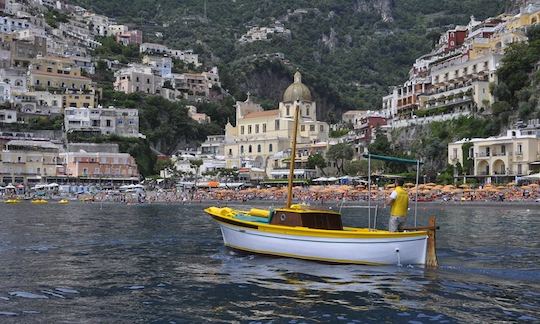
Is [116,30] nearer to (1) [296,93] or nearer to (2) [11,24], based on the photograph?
(2) [11,24]

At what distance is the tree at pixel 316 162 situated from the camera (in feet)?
336

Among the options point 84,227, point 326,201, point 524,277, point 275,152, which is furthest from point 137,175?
point 524,277

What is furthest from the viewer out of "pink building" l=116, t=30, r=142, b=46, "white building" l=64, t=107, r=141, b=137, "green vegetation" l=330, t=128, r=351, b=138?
"pink building" l=116, t=30, r=142, b=46

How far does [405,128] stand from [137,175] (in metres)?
46.0

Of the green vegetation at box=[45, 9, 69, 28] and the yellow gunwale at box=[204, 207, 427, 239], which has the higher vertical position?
the green vegetation at box=[45, 9, 69, 28]

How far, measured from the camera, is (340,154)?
9900cm

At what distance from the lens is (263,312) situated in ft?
48.8

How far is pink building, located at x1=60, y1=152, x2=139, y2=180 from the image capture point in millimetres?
103375

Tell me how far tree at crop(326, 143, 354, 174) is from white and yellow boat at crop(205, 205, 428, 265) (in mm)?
74776

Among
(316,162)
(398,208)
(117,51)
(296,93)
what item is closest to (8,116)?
(296,93)

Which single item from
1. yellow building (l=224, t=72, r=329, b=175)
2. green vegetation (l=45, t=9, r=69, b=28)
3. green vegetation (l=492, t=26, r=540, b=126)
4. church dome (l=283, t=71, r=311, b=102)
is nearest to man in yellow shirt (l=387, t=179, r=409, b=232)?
green vegetation (l=492, t=26, r=540, b=126)

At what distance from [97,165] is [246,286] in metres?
90.4

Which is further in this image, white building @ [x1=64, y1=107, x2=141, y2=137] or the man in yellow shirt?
white building @ [x1=64, y1=107, x2=141, y2=137]

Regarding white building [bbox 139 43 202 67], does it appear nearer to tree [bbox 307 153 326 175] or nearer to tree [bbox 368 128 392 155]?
tree [bbox 307 153 326 175]
